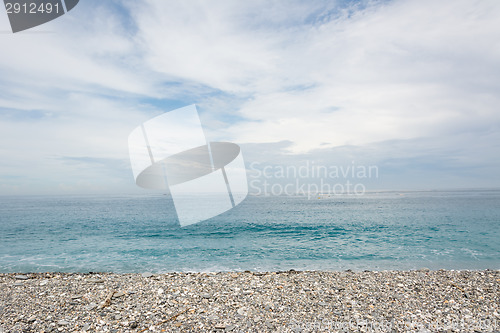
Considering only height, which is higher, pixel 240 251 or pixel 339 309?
pixel 339 309

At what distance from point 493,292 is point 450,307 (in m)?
2.09

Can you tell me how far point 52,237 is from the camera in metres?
22.7

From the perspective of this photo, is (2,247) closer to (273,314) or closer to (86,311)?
(86,311)

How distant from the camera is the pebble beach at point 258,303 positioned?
575 cm

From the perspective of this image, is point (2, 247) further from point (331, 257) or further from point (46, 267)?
point (331, 257)

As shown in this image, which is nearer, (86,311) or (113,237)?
(86,311)

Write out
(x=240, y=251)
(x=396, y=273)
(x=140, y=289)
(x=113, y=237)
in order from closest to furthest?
1. (x=140, y=289)
2. (x=396, y=273)
3. (x=240, y=251)
4. (x=113, y=237)

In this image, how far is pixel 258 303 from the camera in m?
6.81

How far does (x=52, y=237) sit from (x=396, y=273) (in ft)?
85.8

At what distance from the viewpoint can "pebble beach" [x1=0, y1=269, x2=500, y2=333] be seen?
575 cm

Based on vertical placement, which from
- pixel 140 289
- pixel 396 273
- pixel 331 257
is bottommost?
pixel 331 257

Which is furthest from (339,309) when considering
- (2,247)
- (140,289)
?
(2,247)

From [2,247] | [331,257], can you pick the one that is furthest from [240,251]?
[2,247]

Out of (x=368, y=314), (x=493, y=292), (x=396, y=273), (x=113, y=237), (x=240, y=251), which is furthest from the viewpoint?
(x=113, y=237)
